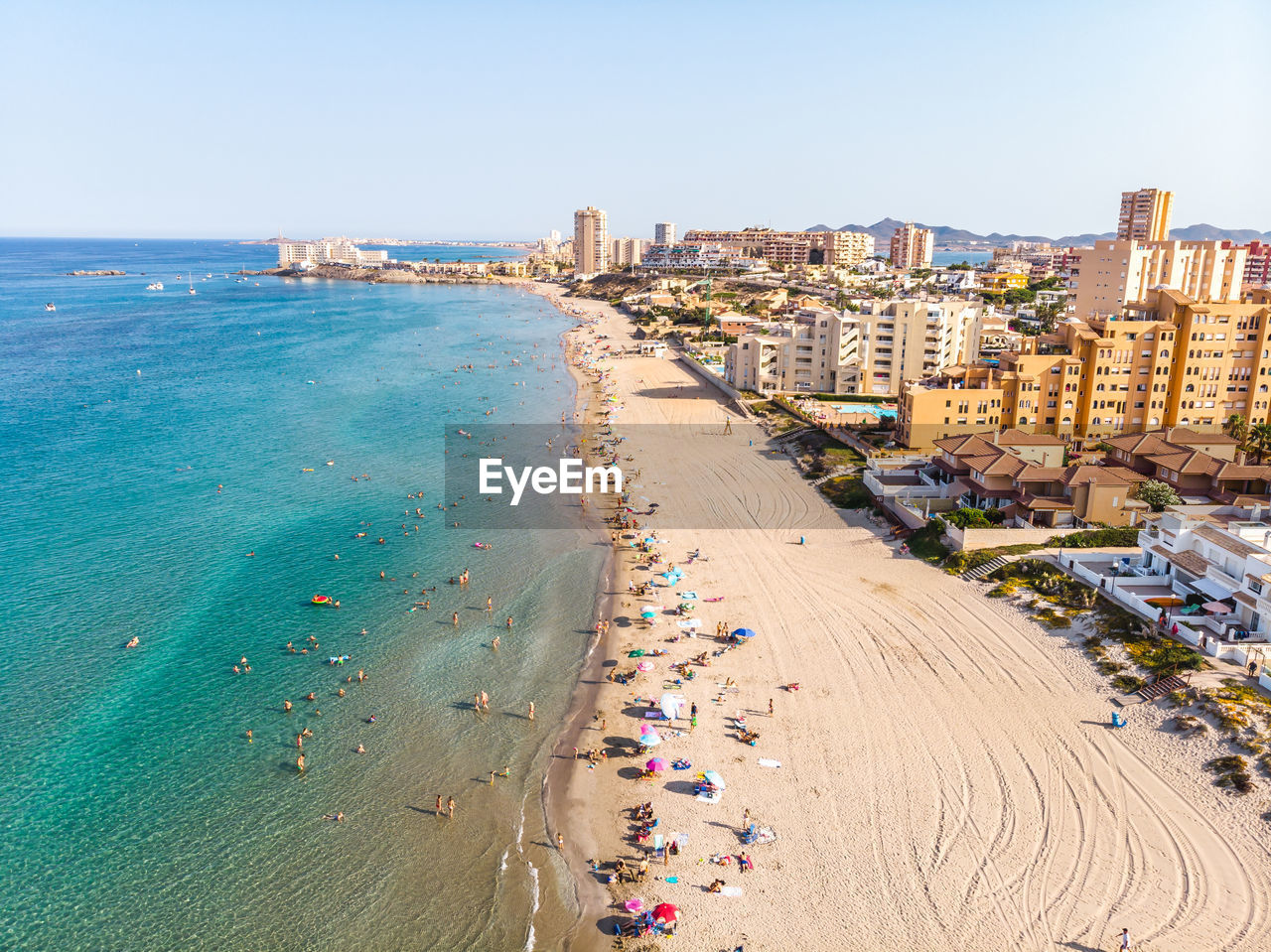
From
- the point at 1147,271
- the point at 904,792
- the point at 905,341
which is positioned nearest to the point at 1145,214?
the point at 1147,271

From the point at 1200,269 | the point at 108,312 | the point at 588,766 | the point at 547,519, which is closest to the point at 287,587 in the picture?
the point at 547,519

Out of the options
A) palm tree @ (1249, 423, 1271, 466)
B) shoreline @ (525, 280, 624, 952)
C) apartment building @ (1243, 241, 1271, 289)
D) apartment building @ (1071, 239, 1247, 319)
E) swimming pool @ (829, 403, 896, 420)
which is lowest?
shoreline @ (525, 280, 624, 952)

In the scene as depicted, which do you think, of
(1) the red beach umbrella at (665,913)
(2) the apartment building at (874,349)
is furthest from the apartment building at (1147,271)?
(1) the red beach umbrella at (665,913)

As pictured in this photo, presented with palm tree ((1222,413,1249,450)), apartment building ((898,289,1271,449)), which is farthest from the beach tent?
palm tree ((1222,413,1249,450))

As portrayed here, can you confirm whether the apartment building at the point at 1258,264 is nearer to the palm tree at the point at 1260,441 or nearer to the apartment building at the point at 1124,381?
the apartment building at the point at 1124,381

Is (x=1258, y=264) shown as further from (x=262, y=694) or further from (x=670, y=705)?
(x=262, y=694)

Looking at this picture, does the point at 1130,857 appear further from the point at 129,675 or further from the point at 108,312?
the point at 108,312

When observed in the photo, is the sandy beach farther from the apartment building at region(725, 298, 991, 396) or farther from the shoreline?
the apartment building at region(725, 298, 991, 396)
